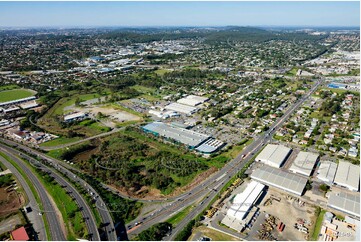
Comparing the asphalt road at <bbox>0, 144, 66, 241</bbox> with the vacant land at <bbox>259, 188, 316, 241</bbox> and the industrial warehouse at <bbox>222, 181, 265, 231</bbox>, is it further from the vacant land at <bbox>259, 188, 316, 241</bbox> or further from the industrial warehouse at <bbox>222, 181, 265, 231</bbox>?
the vacant land at <bbox>259, 188, 316, 241</bbox>

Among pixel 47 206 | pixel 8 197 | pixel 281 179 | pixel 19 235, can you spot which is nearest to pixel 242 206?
pixel 281 179

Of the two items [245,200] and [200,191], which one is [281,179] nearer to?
[245,200]

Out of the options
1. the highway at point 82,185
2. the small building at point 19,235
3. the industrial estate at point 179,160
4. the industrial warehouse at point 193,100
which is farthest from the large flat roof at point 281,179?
the industrial warehouse at point 193,100

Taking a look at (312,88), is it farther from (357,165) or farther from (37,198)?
(37,198)

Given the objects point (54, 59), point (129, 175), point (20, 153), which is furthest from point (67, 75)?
point (129, 175)

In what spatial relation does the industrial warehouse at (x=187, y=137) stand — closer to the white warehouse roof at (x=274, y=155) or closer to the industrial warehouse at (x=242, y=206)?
the white warehouse roof at (x=274, y=155)

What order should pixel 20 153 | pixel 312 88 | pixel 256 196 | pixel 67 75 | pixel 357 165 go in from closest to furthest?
pixel 256 196 < pixel 357 165 < pixel 20 153 < pixel 312 88 < pixel 67 75

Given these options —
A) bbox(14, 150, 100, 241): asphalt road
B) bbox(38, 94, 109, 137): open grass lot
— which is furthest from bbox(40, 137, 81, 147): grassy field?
bbox(14, 150, 100, 241): asphalt road
